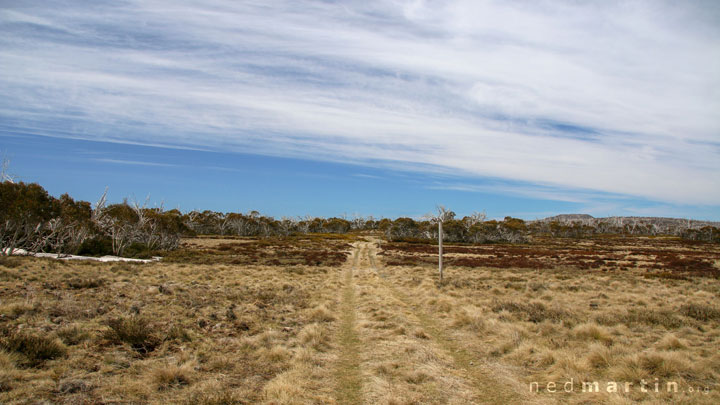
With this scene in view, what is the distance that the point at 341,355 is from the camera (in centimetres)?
934

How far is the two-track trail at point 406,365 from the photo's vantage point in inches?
268

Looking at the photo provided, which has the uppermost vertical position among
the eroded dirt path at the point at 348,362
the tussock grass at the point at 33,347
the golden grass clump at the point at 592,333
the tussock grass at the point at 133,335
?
the tussock grass at the point at 33,347

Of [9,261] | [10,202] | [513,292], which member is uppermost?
[10,202]

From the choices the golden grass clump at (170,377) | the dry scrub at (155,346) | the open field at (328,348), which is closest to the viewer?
the dry scrub at (155,346)

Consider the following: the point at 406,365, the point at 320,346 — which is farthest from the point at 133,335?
the point at 406,365

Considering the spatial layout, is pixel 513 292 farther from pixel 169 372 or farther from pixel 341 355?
pixel 169 372

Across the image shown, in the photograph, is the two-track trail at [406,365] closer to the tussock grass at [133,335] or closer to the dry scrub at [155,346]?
the dry scrub at [155,346]

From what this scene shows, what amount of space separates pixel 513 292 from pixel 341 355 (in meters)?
13.9

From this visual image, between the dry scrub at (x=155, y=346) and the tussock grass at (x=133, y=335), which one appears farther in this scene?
the tussock grass at (x=133, y=335)

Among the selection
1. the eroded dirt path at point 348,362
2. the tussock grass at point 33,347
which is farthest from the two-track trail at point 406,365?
the tussock grass at point 33,347

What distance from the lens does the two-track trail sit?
6.80 metres

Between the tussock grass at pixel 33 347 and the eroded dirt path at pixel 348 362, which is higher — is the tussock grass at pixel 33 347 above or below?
above

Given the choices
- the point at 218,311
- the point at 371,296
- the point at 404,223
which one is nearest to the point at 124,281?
the point at 218,311

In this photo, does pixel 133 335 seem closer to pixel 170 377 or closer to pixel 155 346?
pixel 155 346
